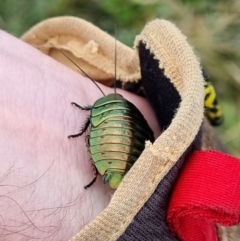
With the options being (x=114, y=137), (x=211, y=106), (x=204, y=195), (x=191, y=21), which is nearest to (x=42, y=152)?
(x=114, y=137)

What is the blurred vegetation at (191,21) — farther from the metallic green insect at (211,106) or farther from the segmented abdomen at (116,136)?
the segmented abdomen at (116,136)

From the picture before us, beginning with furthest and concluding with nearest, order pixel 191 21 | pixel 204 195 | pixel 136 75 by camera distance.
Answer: pixel 191 21 → pixel 136 75 → pixel 204 195

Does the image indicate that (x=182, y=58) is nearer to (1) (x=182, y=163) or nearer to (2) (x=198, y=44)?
(1) (x=182, y=163)

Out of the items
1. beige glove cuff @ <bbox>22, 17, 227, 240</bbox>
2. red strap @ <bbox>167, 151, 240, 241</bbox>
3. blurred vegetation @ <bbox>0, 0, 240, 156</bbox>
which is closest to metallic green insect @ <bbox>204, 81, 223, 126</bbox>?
beige glove cuff @ <bbox>22, 17, 227, 240</bbox>

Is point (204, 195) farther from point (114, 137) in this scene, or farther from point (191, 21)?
point (191, 21)

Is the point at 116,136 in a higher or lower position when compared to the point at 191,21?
higher
